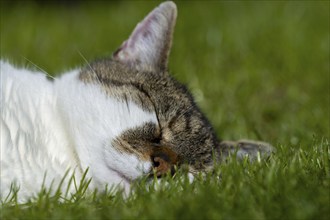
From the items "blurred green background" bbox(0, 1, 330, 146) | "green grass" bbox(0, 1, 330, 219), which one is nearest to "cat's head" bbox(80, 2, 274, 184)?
"green grass" bbox(0, 1, 330, 219)

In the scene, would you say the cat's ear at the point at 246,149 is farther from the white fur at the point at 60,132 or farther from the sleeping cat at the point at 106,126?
the white fur at the point at 60,132

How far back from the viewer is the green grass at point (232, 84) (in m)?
2.07

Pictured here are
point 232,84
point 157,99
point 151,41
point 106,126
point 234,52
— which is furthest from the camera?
point 234,52

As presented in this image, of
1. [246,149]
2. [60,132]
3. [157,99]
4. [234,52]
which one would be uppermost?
[234,52]

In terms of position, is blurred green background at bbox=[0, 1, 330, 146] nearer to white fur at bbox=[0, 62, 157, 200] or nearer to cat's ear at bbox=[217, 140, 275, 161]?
cat's ear at bbox=[217, 140, 275, 161]

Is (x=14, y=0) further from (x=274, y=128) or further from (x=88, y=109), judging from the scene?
(x=88, y=109)

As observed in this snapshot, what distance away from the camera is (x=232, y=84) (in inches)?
193

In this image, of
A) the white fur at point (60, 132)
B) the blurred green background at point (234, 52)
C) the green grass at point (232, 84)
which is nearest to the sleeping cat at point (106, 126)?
the white fur at point (60, 132)

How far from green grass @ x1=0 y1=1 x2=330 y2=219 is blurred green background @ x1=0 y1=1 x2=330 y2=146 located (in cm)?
1

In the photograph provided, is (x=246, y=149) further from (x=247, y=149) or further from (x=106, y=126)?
(x=106, y=126)

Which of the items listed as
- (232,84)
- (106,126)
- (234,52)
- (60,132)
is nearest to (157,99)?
(106,126)

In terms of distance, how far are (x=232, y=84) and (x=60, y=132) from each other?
244cm

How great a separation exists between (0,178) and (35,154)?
0.67 feet

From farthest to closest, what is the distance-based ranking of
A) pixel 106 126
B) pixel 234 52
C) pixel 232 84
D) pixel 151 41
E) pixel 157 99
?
pixel 234 52
pixel 232 84
pixel 151 41
pixel 157 99
pixel 106 126
